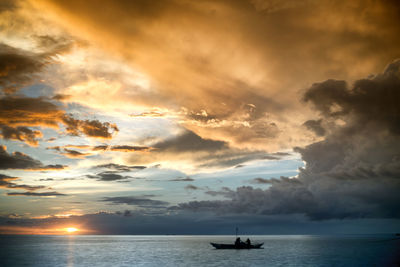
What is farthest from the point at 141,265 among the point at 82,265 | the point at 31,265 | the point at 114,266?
the point at 31,265

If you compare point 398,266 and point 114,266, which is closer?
point 398,266

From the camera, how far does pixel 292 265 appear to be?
11125cm

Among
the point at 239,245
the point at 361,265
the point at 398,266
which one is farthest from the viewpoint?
the point at 239,245

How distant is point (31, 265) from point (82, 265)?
16.7 m

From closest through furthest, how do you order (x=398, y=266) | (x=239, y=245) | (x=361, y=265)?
(x=398, y=266)
(x=361, y=265)
(x=239, y=245)

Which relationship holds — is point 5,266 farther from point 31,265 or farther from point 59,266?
point 59,266

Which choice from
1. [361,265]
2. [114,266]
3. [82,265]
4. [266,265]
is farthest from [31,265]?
[361,265]

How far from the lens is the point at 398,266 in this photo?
97.6 metres

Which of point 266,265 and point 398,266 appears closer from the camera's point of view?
point 398,266

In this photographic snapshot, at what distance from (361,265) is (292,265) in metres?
21.6

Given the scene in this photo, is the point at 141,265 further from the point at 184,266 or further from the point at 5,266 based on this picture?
the point at 5,266

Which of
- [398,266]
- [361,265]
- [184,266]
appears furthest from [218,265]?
[398,266]

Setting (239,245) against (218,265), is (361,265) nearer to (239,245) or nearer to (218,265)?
(218,265)

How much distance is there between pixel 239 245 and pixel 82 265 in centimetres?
7855
